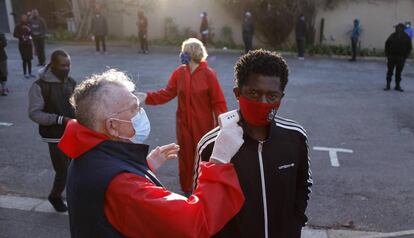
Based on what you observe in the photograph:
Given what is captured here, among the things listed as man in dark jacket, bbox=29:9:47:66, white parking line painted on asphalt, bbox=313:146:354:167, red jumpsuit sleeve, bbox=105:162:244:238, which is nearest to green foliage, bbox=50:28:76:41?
man in dark jacket, bbox=29:9:47:66

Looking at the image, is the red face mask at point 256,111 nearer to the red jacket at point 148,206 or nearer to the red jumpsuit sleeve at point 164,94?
the red jacket at point 148,206

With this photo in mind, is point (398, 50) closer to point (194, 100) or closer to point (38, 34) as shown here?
point (194, 100)

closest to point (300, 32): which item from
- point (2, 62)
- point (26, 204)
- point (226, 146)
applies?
point (2, 62)


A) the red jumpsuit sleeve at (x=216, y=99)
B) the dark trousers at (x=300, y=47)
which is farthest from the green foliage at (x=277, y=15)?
the red jumpsuit sleeve at (x=216, y=99)

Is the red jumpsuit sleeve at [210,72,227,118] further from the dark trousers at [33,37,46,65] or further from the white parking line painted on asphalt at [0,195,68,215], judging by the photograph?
the dark trousers at [33,37,46,65]

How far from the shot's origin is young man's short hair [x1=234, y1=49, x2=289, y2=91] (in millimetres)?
2404

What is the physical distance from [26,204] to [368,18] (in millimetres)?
18322

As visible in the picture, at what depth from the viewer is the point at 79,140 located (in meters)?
1.94

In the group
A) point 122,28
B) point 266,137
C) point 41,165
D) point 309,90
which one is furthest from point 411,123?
point 122,28

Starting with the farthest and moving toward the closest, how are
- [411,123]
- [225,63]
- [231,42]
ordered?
[231,42], [225,63], [411,123]

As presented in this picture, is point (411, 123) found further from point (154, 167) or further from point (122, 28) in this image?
point (122, 28)

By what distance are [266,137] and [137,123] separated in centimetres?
72

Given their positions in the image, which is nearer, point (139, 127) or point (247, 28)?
point (139, 127)

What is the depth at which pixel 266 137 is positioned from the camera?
8.00ft
